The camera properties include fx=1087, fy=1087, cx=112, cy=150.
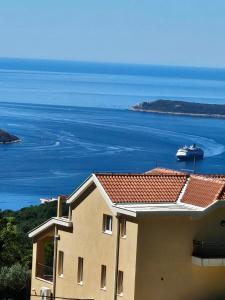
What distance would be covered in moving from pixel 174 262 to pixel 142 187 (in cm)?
85

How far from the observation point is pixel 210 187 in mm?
10141

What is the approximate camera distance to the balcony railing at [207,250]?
9.88 m

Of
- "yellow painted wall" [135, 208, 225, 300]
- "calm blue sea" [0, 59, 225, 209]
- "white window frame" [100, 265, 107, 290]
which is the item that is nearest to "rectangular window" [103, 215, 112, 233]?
"white window frame" [100, 265, 107, 290]

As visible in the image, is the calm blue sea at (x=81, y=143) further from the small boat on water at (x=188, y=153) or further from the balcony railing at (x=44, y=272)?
the balcony railing at (x=44, y=272)

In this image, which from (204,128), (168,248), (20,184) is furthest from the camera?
(204,128)

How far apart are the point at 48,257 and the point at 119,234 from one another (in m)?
6.02

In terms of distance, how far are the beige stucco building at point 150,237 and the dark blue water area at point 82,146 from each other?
42.1 meters

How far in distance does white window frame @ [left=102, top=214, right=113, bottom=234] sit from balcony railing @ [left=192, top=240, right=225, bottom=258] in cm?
80

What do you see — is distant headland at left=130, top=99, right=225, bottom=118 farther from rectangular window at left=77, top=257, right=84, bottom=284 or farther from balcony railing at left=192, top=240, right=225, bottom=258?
balcony railing at left=192, top=240, right=225, bottom=258

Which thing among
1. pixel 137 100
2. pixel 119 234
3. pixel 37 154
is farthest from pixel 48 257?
pixel 137 100

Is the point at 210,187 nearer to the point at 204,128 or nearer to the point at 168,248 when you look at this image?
the point at 168,248

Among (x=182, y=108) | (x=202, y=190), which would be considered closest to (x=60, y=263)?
(x=202, y=190)

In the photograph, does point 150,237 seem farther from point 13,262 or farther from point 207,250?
point 13,262

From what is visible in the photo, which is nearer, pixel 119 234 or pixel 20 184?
pixel 119 234
